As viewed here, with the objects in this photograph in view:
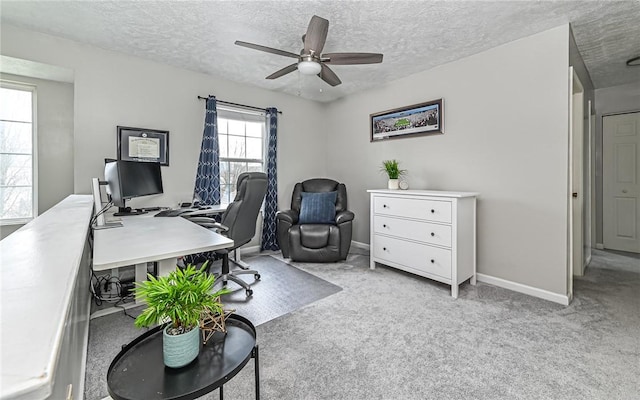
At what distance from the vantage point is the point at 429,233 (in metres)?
2.75

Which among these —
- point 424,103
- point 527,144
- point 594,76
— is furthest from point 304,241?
point 594,76

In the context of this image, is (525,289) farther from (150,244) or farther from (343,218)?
(150,244)

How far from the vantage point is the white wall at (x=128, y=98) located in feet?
8.67

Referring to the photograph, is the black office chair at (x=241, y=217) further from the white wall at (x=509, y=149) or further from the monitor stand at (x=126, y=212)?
the white wall at (x=509, y=149)

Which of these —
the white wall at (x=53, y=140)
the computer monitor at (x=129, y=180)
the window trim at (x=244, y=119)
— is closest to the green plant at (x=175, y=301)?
the computer monitor at (x=129, y=180)

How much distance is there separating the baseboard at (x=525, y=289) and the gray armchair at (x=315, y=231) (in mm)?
1561

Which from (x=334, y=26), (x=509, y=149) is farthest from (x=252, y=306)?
(x=509, y=149)

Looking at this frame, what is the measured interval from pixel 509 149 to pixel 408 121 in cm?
125

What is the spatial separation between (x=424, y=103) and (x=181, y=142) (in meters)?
3.04

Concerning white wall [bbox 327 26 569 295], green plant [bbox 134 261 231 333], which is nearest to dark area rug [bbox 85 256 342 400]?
green plant [bbox 134 261 231 333]

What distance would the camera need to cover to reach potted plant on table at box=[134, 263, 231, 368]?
854 mm

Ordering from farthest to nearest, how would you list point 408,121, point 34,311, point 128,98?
1. point 408,121
2. point 128,98
3. point 34,311

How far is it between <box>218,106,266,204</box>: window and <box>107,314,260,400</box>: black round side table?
9.76 ft

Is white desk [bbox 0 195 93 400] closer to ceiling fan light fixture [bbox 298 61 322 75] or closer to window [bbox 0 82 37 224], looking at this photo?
ceiling fan light fixture [bbox 298 61 322 75]
